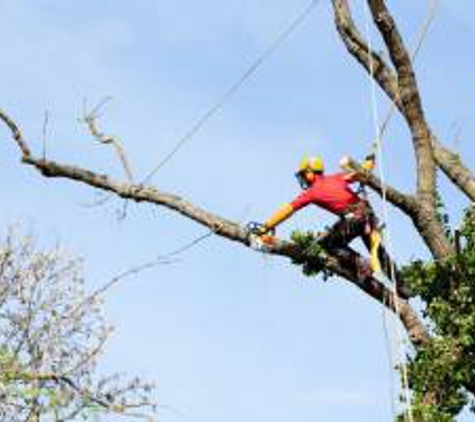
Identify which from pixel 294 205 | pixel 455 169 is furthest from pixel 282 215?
pixel 455 169

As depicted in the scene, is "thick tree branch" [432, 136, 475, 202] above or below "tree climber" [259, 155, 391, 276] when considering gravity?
above

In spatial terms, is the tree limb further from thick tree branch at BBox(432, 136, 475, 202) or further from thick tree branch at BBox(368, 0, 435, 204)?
thick tree branch at BBox(432, 136, 475, 202)

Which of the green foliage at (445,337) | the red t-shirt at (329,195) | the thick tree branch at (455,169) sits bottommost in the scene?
the green foliage at (445,337)

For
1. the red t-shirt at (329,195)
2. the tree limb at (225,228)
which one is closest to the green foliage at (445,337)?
the tree limb at (225,228)

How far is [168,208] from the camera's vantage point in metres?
11.5

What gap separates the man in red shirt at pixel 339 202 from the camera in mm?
9891

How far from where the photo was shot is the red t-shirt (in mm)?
9875

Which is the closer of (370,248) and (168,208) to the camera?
(370,248)

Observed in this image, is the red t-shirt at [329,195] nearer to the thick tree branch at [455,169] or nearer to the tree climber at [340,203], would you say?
the tree climber at [340,203]

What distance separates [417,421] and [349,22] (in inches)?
190

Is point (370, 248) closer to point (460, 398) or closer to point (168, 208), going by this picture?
point (460, 398)

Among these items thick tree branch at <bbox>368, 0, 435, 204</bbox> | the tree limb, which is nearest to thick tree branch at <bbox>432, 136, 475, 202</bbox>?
thick tree branch at <bbox>368, 0, 435, 204</bbox>

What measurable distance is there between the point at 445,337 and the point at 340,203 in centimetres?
168

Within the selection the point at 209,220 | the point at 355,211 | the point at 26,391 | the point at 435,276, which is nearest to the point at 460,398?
the point at 435,276
